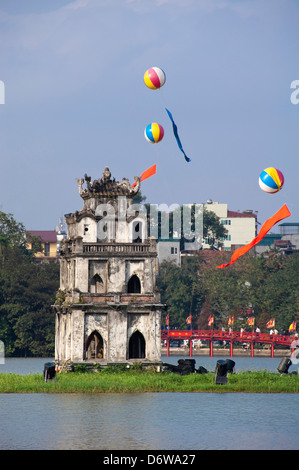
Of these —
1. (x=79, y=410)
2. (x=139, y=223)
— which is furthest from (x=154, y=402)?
(x=139, y=223)

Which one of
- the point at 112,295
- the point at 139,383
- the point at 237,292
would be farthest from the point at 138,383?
the point at 237,292

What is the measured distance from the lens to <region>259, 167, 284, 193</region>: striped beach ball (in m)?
56.2

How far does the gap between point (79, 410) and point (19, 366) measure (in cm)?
4042

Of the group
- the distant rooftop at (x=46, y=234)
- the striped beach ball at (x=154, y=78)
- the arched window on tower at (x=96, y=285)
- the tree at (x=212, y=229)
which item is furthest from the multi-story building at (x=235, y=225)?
the striped beach ball at (x=154, y=78)

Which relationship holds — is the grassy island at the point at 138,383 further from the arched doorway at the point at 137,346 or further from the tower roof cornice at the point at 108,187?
the tower roof cornice at the point at 108,187

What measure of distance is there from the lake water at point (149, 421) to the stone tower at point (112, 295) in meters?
5.35

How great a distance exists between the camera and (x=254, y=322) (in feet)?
416

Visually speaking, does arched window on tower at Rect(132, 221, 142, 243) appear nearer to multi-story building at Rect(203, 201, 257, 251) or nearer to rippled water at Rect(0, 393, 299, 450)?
rippled water at Rect(0, 393, 299, 450)

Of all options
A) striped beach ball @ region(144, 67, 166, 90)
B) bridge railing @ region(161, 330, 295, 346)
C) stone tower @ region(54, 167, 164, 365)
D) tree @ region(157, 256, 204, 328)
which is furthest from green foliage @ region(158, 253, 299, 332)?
striped beach ball @ region(144, 67, 166, 90)

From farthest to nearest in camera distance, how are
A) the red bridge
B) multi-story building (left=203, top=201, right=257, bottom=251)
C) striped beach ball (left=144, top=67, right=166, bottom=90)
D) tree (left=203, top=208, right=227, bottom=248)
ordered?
multi-story building (left=203, top=201, right=257, bottom=251) < tree (left=203, top=208, right=227, bottom=248) < the red bridge < striped beach ball (left=144, top=67, right=166, bottom=90)

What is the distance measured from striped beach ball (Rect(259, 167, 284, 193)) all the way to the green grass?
33.0ft

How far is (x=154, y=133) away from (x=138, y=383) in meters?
13.1
